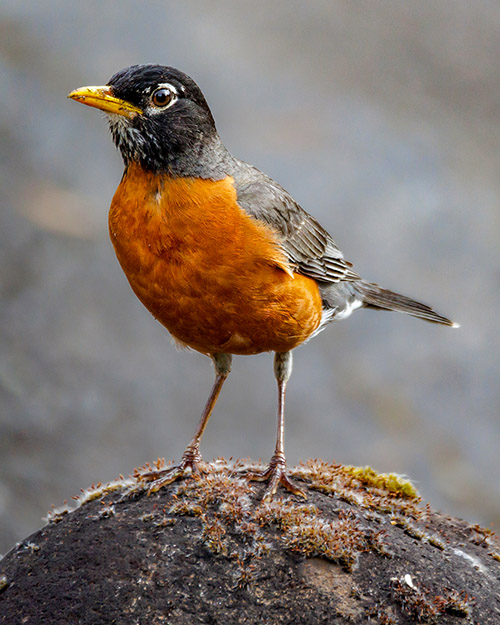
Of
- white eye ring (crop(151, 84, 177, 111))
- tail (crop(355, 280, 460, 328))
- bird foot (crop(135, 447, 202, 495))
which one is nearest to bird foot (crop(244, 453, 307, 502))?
bird foot (crop(135, 447, 202, 495))

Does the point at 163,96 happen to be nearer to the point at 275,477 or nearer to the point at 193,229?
the point at 193,229

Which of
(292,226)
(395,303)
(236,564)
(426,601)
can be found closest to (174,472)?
(236,564)

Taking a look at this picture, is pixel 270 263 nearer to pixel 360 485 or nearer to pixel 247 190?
pixel 247 190

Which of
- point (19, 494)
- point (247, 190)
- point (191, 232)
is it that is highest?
point (247, 190)

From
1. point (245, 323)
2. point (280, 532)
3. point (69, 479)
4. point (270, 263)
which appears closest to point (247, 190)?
point (270, 263)

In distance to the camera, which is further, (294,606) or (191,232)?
(191,232)

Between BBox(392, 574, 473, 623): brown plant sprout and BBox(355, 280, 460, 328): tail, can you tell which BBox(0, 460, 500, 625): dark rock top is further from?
BBox(355, 280, 460, 328): tail
